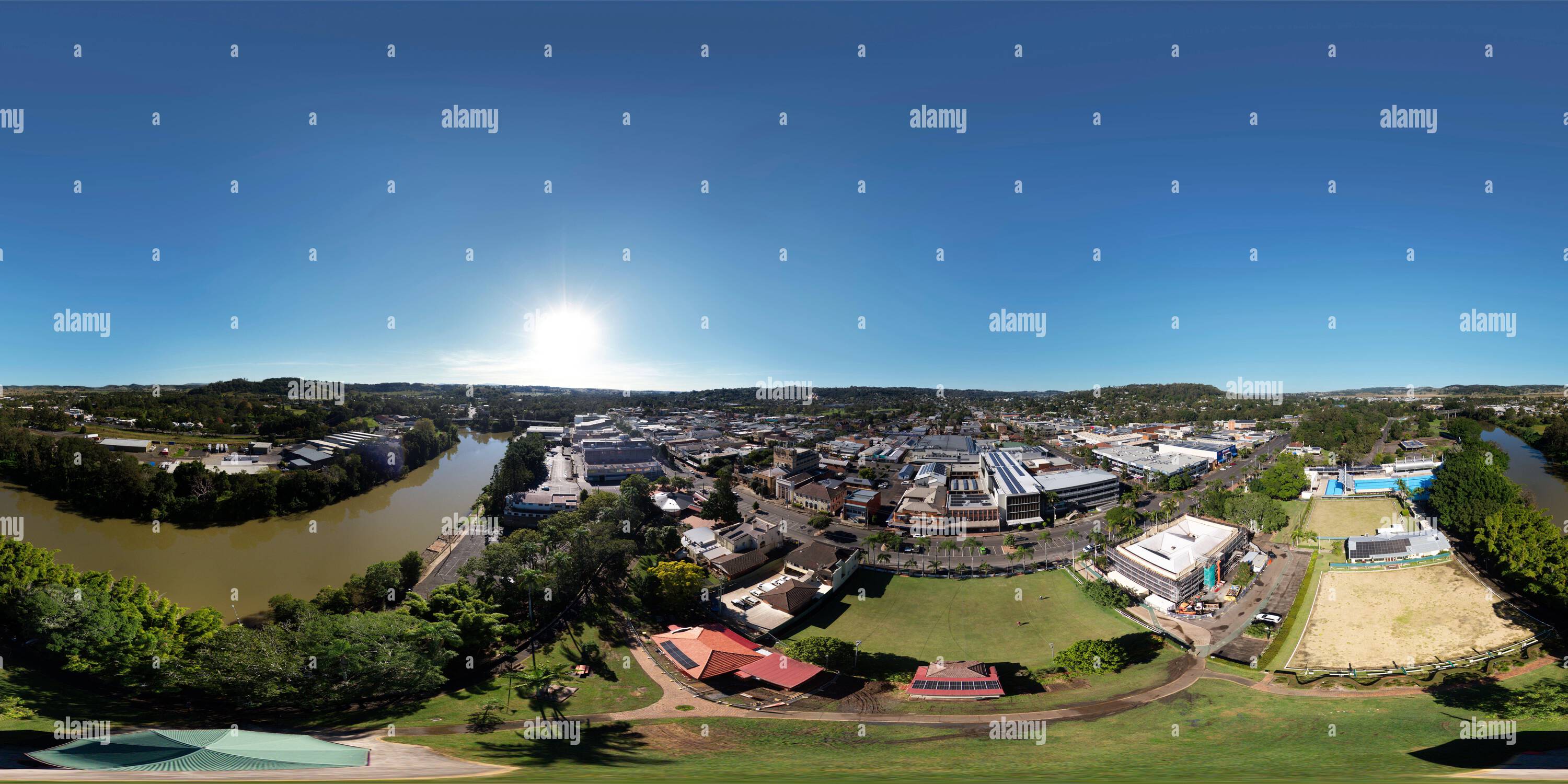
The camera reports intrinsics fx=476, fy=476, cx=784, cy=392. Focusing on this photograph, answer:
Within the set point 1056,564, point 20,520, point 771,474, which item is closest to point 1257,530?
point 1056,564

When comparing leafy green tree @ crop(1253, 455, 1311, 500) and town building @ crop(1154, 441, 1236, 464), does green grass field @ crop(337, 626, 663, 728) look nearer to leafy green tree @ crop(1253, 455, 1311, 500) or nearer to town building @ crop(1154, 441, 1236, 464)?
leafy green tree @ crop(1253, 455, 1311, 500)

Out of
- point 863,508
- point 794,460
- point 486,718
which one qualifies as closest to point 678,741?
point 486,718

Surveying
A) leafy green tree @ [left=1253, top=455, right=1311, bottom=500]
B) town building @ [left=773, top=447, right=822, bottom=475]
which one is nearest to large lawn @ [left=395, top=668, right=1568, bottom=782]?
leafy green tree @ [left=1253, top=455, right=1311, bottom=500]

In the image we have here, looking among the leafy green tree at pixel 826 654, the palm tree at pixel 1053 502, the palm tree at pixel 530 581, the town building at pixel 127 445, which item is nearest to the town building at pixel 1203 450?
the palm tree at pixel 1053 502

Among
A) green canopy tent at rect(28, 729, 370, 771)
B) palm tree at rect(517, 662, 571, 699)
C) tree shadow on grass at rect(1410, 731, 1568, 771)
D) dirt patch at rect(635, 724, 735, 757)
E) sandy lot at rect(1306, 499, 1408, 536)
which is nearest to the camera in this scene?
green canopy tent at rect(28, 729, 370, 771)

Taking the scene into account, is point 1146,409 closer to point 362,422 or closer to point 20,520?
point 362,422

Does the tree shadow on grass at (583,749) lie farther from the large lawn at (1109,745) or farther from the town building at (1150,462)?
the town building at (1150,462)
